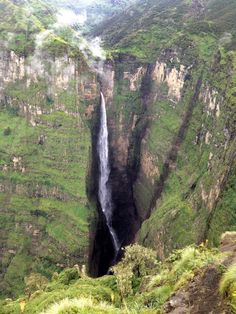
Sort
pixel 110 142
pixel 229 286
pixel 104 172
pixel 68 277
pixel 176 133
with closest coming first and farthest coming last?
1. pixel 229 286
2. pixel 68 277
3. pixel 176 133
4. pixel 104 172
5. pixel 110 142

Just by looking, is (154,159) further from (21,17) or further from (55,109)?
(21,17)

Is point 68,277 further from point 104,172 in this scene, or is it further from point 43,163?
point 104,172

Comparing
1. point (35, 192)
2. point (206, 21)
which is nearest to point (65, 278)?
point (35, 192)

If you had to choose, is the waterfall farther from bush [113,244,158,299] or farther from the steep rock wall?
bush [113,244,158,299]

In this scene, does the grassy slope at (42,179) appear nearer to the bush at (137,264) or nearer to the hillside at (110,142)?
the hillside at (110,142)

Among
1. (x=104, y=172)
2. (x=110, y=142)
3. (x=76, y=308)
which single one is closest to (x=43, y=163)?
(x=104, y=172)

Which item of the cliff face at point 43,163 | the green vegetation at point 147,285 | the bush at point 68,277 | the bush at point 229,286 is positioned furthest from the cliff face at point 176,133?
the bush at point 229,286

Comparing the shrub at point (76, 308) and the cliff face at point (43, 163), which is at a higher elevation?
the shrub at point (76, 308)
